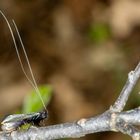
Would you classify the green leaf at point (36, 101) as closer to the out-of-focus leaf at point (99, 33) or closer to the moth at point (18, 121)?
the moth at point (18, 121)

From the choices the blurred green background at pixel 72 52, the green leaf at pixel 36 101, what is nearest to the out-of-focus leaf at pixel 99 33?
the blurred green background at pixel 72 52

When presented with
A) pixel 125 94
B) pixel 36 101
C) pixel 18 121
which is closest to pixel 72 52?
pixel 36 101

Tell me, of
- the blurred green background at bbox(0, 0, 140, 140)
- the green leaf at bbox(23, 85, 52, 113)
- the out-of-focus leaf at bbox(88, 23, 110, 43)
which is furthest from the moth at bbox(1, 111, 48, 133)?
the out-of-focus leaf at bbox(88, 23, 110, 43)

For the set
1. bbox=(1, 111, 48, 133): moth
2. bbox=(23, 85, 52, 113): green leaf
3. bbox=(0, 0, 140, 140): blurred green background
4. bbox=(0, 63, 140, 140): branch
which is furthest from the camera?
bbox=(0, 0, 140, 140): blurred green background

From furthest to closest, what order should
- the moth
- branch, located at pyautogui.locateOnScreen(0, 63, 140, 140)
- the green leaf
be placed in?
the green leaf
the moth
branch, located at pyautogui.locateOnScreen(0, 63, 140, 140)

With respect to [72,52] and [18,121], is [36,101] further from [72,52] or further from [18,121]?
[72,52]

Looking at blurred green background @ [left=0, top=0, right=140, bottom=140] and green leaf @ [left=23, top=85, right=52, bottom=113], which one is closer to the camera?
green leaf @ [left=23, top=85, right=52, bottom=113]

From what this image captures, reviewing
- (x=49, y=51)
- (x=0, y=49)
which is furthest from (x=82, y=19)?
(x=0, y=49)

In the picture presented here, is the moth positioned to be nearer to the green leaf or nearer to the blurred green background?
the green leaf

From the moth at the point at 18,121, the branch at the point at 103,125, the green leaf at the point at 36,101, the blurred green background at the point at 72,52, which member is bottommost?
the branch at the point at 103,125
